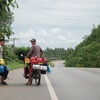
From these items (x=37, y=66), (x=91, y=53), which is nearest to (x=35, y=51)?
(x=37, y=66)

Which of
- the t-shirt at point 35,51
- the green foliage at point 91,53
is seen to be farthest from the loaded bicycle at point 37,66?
the green foliage at point 91,53

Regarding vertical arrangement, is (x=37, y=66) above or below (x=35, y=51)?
below

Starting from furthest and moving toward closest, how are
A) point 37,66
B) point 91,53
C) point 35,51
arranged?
point 91,53
point 35,51
point 37,66

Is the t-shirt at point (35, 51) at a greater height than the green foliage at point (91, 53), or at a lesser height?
lesser

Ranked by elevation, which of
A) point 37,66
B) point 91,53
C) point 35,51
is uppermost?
point 91,53

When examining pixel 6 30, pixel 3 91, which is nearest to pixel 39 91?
pixel 3 91

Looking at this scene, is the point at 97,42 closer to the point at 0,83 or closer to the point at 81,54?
the point at 81,54

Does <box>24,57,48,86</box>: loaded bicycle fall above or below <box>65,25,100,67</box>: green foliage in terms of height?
below

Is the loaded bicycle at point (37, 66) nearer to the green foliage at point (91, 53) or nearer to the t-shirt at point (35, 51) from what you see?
the t-shirt at point (35, 51)

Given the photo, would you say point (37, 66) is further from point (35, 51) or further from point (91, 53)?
point (91, 53)

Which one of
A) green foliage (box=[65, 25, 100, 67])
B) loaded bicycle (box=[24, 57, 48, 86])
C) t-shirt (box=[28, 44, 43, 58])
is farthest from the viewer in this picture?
green foliage (box=[65, 25, 100, 67])

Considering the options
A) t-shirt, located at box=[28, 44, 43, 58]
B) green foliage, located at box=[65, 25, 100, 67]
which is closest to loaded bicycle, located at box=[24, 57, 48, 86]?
t-shirt, located at box=[28, 44, 43, 58]

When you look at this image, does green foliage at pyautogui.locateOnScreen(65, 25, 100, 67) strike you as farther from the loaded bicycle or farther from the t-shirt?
the loaded bicycle

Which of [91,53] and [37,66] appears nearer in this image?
[37,66]
